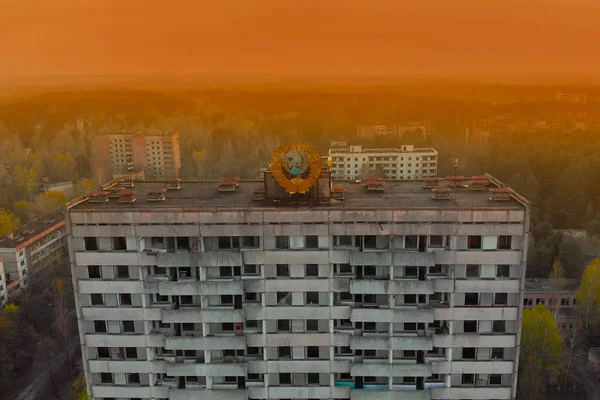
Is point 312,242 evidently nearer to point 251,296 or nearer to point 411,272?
point 251,296

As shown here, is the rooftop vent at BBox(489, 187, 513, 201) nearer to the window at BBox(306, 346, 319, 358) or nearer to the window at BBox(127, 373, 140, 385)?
the window at BBox(306, 346, 319, 358)

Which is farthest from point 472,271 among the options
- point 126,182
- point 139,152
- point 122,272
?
point 139,152

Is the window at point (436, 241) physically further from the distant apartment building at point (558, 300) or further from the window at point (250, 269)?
the distant apartment building at point (558, 300)

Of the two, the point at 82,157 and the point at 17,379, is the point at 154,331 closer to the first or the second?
the point at 17,379

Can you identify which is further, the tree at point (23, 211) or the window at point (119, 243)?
the tree at point (23, 211)

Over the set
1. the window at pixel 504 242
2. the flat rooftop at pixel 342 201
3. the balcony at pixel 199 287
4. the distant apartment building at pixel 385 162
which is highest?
the flat rooftop at pixel 342 201

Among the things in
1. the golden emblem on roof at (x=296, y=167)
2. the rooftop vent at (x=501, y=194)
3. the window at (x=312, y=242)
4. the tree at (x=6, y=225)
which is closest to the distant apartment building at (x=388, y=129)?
the tree at (x=6, y=225)
